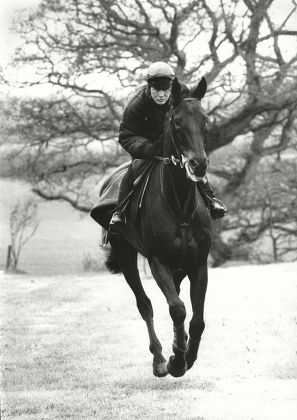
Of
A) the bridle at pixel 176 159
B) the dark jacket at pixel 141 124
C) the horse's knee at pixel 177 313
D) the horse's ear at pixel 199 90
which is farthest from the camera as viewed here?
the dark jacket at pixel 141 124

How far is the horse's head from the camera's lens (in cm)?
506

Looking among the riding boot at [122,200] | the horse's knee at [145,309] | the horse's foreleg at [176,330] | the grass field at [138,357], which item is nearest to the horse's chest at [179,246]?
the horse's foreleg at [176,330]

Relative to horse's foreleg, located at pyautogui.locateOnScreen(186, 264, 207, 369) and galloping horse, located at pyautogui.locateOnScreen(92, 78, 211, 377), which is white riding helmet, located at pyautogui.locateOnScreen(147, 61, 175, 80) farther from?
horse's foreleg, located at pyautogui.locateOnScreen(186, 264, 207, 369)

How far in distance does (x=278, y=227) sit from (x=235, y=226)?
5.34 feet

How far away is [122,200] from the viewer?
6.73 meters

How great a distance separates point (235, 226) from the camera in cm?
2870

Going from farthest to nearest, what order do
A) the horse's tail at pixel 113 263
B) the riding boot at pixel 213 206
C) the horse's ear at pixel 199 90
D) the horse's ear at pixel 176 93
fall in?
the horse's tail at pixel 113 263 < the riding boot at pixel 213 206 < the horse's ear at pixel 199 90 < the horse's ear at pixel 176 93

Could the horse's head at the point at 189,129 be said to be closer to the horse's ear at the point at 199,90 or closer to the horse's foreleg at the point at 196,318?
the horse's ear at the point at 199,90

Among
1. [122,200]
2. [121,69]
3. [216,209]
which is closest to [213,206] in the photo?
[216,209]

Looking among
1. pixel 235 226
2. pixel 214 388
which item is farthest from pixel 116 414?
pixel 235 226

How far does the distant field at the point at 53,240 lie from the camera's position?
2889 centimetres

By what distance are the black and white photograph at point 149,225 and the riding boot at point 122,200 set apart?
0.02m

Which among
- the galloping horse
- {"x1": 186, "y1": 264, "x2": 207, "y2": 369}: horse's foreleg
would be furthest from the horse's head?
{"x1": 186, "y1": 264, "x2": 207, "y2": 369}: horse's foreleg

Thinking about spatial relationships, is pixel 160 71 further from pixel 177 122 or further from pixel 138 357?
pixel 138 357
